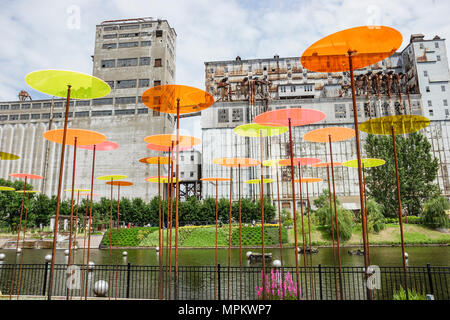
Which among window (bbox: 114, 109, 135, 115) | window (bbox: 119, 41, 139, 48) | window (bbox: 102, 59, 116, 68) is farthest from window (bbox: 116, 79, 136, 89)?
window (bbox: 119, 41, 139, 48)

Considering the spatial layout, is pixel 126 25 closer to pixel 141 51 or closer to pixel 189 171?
pixel 141 51

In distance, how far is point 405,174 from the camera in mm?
34719

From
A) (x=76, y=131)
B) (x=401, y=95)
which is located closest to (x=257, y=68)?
(x=401, y=95)

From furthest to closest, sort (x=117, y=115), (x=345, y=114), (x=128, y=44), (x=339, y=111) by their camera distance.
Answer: (x=128, y=44), (x=117, y=115), (x=339, y=111), (x=345, y=114)

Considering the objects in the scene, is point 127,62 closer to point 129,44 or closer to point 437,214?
point 129,44

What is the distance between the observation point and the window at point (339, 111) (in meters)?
47.3

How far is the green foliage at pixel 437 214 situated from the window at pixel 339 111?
21757 millimetres

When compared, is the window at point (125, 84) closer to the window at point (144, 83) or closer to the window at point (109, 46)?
the window at point (144, 83)

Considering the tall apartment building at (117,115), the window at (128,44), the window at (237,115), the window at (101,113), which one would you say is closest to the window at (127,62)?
the tall apartment building at (117,115)

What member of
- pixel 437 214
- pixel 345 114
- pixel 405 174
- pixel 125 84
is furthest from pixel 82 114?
pixel 437 214

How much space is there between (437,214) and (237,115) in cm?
2937

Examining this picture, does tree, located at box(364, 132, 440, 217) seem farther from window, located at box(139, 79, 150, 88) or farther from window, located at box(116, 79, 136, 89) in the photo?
window, located at box(116, 79, 136, 89)

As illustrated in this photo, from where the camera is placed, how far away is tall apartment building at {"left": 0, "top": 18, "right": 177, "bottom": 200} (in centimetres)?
4731

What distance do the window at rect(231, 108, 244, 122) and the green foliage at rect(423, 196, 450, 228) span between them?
27.8 metres
